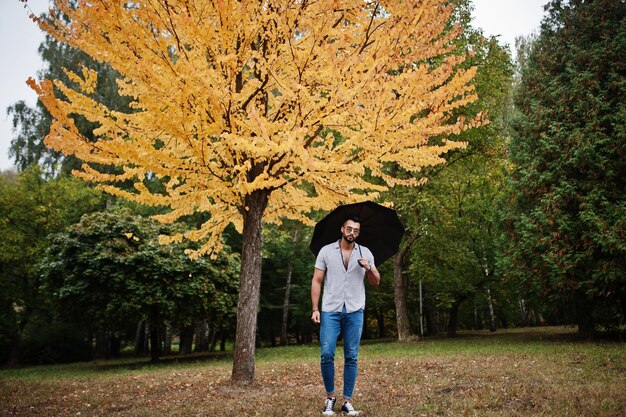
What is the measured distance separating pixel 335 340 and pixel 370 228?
1236mm

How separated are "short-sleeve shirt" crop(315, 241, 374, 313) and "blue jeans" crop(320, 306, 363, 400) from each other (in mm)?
76

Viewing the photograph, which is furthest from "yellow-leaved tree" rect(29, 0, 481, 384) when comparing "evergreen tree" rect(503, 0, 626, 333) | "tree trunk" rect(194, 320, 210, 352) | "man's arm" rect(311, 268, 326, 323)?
"tree trunk" rect(194, 320, 210, 352)

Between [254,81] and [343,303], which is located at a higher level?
[254,81]

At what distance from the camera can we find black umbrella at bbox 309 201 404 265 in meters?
4.44

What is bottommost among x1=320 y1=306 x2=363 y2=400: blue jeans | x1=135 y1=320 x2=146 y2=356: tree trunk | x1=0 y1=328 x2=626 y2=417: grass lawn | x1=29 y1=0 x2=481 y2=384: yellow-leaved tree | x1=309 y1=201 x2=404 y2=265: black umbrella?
x1=135 y1=320 x2=146 y2=356: tree trunk

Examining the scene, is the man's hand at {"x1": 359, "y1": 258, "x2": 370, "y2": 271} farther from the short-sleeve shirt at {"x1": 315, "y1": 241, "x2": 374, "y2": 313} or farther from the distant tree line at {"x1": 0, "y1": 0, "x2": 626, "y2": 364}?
the distant tree line at {"x1": 0, "y1": 0, "x2": 626, "y2": 364}

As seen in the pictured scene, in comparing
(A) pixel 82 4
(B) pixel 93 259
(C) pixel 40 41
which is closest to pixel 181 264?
(B) pixel 93 259

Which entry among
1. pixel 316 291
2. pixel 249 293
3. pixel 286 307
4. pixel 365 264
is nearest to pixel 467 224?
pixel 286 307

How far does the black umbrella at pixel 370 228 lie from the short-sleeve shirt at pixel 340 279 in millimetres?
241

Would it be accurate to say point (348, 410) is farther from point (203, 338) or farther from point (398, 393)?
point (203, 338)

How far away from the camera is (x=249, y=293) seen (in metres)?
6.61

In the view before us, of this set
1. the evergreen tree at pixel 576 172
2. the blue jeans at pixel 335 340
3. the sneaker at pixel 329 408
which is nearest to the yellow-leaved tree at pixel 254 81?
the blue jeans at pixel 335 340

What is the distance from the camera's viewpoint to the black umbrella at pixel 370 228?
14.6 ft

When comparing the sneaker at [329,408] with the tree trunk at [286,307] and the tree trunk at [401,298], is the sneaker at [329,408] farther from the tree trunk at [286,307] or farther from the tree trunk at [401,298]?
the tree trunk at [286,307]
